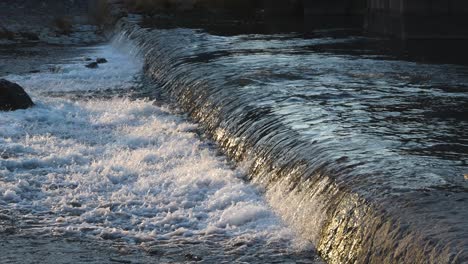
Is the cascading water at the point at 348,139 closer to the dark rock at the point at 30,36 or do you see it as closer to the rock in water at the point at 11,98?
the rock in water at the point at 11,98

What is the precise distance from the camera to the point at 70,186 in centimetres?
1182

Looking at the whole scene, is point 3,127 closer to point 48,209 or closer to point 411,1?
point 48,209

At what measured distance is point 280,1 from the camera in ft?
125

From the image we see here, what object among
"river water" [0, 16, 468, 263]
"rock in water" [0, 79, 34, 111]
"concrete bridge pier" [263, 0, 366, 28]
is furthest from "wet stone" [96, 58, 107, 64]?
"concrete bridge pier" [263, 0, 366, 28]

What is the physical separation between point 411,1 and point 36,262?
1686 cm

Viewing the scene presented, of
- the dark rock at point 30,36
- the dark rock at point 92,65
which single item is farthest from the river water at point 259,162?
the dark rock at point 30,36

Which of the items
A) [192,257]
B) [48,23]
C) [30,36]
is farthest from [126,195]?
[48,23]

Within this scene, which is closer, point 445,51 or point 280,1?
point 445,51

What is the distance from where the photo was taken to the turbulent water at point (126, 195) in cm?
918

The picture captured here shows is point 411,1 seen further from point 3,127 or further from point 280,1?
point 280,1

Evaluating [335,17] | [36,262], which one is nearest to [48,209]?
[36,262]

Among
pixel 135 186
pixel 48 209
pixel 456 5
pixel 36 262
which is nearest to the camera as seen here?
pixel 36 262

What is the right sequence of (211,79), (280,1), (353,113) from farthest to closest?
(280,1) < (211,79) < (353,113)

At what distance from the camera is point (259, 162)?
1138 centimetres
